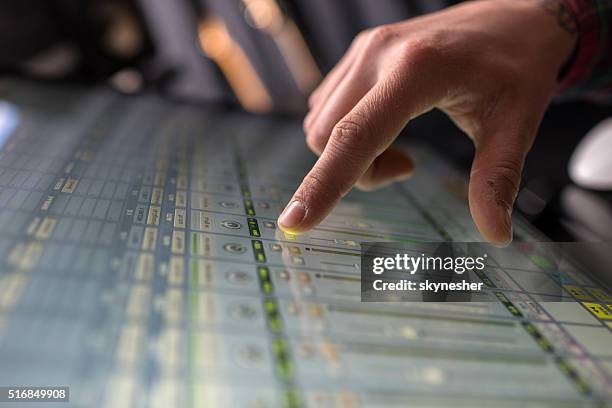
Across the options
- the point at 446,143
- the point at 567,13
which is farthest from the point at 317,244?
the point at 446,143

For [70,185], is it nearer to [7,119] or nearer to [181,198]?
[181,198]

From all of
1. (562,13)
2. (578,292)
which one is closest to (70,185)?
(578,292)

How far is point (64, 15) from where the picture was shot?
157 cm

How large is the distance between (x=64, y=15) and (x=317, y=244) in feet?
4.07

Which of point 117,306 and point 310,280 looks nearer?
point 117,306

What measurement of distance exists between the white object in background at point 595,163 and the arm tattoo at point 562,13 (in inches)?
10.3

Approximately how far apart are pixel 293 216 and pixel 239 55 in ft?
5.10

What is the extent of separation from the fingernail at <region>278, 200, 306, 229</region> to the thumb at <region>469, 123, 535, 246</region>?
0.21 metres

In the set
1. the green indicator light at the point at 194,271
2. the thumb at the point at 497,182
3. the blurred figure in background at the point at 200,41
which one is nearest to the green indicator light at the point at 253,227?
the green indicator light at the point at 194,271

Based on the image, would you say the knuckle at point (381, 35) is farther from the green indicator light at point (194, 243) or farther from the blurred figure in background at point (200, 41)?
the blurred figure in background at point (200, 41)

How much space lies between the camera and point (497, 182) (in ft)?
2.35

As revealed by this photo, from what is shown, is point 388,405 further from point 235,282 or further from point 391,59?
point 391,59

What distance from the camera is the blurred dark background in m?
1.25

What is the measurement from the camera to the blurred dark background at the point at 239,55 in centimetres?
125
